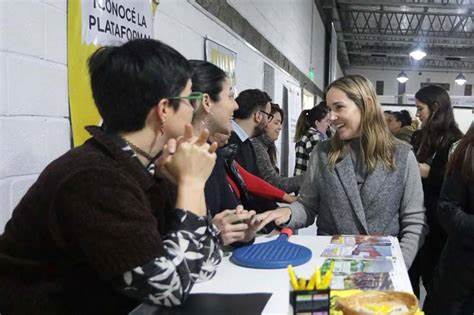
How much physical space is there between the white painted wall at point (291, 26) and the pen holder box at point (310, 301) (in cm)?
302

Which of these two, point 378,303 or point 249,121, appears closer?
point 378,303

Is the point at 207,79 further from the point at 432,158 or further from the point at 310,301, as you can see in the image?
the point at 432,158

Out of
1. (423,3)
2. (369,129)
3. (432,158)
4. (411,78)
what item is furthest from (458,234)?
(411,78)

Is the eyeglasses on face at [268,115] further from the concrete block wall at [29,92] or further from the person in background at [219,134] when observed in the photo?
the concrete block wall at [29,92]

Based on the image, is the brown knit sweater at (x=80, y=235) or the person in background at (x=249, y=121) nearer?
the brown knit sweater at (x=80, y=235)

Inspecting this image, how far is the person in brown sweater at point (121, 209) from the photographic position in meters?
0.85

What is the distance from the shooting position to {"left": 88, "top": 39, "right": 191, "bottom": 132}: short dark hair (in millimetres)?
995

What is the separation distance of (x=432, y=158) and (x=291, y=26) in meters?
4.12

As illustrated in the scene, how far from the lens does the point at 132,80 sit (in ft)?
3.26

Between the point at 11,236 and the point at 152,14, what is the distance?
147 centimetres

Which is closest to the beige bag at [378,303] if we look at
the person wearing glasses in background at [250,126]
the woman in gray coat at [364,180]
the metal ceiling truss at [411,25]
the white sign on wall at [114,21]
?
the woman in gray coat at [364,180]

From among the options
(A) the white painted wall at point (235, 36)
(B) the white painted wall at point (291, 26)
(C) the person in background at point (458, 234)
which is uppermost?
(B) the white painted wall at point (291, 26)

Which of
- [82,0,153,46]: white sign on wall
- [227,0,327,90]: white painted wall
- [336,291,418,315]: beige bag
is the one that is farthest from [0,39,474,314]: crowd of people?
[227,0,327,90]: white painted wall

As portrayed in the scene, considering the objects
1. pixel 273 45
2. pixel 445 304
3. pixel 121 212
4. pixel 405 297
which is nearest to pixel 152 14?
pixel 121 212
